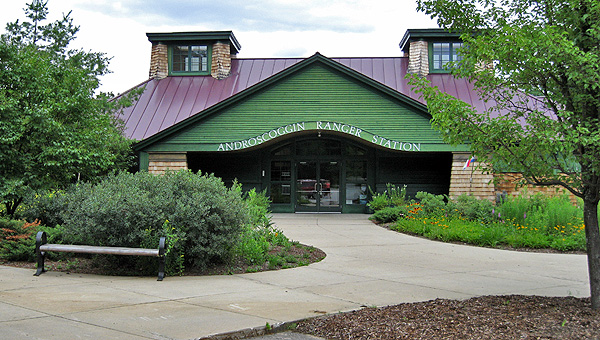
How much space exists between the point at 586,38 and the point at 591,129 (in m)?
1.03

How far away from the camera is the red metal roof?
921 inches

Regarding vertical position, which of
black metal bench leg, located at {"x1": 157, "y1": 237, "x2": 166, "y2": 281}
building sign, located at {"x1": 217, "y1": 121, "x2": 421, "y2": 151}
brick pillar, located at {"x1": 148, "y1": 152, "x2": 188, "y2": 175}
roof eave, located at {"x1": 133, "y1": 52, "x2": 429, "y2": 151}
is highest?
roof eave, located at {"x1": 133, "y1": 52, "x2": 429, "y2": 151}

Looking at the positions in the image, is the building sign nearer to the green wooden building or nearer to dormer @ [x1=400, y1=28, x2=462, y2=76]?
the green wooden building

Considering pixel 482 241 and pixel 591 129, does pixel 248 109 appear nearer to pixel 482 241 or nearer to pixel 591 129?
pixel 482 241

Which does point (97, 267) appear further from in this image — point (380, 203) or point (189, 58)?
point (189, 58)

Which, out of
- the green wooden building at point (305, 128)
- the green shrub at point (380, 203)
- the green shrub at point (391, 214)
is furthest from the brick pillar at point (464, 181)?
the green shrub at point (391, 214)

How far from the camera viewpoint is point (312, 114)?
21609 mm

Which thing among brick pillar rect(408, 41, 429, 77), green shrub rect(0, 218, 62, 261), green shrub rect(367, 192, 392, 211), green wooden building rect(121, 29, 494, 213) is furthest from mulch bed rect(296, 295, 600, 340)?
brick pillar rect(408, 41, 429, 77)

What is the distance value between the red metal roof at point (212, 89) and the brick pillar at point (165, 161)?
63.9 inches

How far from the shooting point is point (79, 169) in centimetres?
1248

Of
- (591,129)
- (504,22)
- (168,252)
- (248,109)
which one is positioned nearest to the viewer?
(591,129)

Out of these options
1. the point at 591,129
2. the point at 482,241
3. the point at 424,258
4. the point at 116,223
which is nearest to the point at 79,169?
the point at 116,223

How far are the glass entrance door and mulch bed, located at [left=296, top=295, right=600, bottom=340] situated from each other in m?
16.6

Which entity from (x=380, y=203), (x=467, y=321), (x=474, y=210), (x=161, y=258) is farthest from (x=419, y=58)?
(x=467, y=321)
